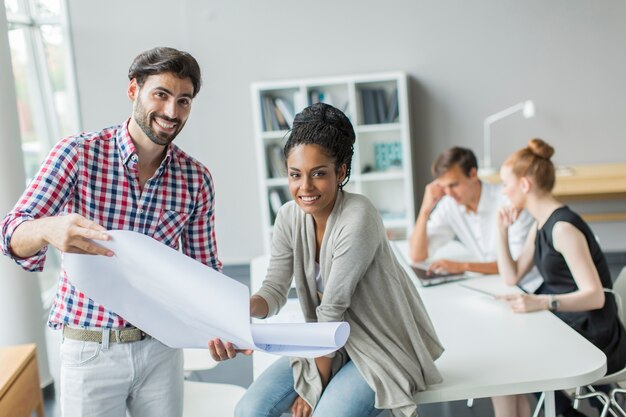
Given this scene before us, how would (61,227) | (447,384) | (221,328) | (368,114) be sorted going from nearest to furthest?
(61,227), (221,328), (447,384), (368,114)

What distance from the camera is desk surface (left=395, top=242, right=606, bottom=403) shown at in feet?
6.48

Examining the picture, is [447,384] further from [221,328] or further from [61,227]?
[61,227]

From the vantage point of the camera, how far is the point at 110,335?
183 centimetres

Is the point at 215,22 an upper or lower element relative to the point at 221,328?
upper

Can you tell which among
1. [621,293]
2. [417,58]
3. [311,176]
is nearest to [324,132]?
[311,176]

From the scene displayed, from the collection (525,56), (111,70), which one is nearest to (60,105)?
(111,70)

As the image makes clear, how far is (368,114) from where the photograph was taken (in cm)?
565

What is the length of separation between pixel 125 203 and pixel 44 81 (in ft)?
14.7

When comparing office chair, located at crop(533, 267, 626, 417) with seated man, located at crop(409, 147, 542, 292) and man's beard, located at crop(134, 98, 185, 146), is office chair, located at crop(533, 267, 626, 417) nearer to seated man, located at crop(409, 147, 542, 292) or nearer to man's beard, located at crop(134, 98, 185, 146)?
seated man, located at crop(409, 147, 542, 292)

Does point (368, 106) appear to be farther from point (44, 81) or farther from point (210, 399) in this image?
point (210, 399)

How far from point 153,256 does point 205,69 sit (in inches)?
181

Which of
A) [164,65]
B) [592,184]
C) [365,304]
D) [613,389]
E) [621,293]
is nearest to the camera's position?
[164,65]

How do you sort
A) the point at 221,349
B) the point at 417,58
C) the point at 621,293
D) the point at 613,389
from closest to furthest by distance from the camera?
1. the point at 221,349
2. the point at 613,389
3. the point at 621,293
4. the point at 417,58

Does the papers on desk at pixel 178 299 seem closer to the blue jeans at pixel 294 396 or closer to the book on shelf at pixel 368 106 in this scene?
the blue jeans at pixel 294 396
